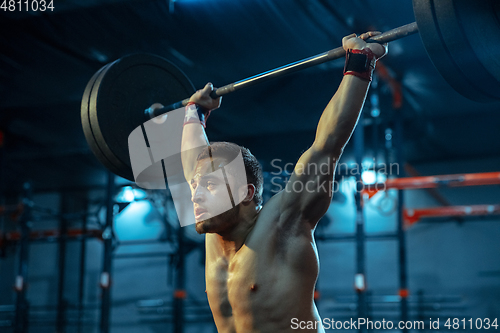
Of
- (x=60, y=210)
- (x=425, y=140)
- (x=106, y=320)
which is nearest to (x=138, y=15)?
(x=106, y=320)

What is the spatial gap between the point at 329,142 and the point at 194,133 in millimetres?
895

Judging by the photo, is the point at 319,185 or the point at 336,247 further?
the point at 336,247

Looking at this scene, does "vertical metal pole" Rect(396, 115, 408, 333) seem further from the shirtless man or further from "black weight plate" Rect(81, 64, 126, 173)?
"black weight plate" Rect(81, 64, 126, 173)

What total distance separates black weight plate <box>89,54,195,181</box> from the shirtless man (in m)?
0.87

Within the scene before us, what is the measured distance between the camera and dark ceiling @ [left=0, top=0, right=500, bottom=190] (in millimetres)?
4316

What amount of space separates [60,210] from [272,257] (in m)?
9.39

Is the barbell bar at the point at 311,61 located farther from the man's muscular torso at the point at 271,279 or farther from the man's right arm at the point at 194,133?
the man's muscular torso at the point at 271,279

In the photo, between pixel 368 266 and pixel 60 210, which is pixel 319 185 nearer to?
pixel 368 266

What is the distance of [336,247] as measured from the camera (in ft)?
28.2

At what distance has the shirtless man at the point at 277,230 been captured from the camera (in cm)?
183

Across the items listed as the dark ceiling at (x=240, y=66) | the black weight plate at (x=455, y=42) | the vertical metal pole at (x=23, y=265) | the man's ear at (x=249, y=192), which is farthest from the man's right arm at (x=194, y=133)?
the vertical metal pole at (x=23, y=265)

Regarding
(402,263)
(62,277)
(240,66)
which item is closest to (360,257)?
(402,263)

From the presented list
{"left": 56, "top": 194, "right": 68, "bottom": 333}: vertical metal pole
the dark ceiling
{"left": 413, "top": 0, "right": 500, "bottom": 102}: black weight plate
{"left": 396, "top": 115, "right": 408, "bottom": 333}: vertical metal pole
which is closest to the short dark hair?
{"left": 413, "top": 0, "right": 500, "bottom": 102}: black weight plate

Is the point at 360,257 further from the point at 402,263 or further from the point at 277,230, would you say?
the point at 277,230
